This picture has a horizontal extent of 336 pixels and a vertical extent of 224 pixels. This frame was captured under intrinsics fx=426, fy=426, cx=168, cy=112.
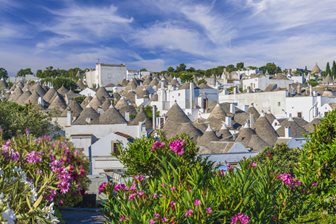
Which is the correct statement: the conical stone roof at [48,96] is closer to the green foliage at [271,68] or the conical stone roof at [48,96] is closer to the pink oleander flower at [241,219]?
the pink oleander flower at [241,219]

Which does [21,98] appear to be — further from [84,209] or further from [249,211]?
[249,211]

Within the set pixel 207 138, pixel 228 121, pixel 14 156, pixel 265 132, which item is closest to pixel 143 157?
pixel 14 156

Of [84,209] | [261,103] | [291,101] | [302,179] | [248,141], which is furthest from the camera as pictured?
[261,103]

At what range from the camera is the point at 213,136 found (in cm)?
2973

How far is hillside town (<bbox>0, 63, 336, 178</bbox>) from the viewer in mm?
26281

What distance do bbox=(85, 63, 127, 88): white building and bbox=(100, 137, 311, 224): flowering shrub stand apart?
85997 millimetres

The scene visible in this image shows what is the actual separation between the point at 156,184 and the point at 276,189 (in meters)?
1.65

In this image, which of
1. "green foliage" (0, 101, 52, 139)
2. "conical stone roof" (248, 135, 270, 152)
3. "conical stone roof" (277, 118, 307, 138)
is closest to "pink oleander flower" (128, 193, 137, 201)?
"green foliage" (0, 101, 52, 139)

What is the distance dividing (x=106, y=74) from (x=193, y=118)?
48.2 metres

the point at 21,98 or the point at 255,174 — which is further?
the point at 21,98

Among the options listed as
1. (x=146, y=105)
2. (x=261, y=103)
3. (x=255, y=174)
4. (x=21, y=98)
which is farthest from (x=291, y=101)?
(x=255, y=174)

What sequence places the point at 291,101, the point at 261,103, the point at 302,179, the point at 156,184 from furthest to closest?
the point at 261,103 → the point at 291,101 → the point at 302,179 → the point at 156,184

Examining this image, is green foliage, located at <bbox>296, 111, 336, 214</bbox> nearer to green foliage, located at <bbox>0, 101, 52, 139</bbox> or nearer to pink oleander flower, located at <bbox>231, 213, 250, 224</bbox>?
pink oleander flower, located at <bbox>231, 213, 250, 224</bbox>

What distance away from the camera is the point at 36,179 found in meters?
4.99
